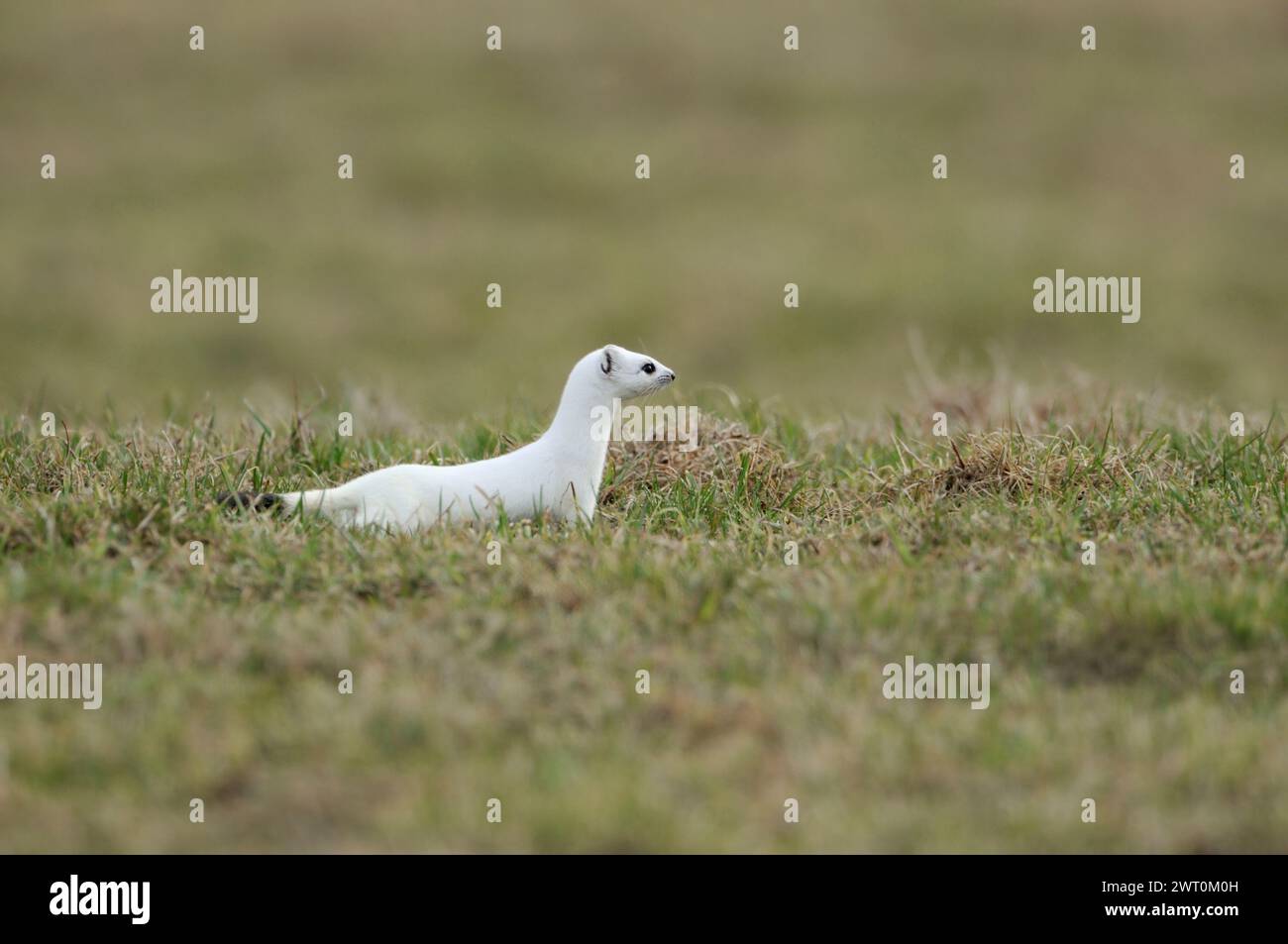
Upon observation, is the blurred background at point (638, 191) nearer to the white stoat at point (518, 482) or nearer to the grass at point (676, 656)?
the white stoat at point (518, 482)

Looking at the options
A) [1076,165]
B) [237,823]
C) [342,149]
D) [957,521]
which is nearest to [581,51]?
[342,149]

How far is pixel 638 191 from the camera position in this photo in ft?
72.4

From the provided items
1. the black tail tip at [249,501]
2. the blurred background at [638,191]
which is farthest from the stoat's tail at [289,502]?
the blurred background at [638,191]

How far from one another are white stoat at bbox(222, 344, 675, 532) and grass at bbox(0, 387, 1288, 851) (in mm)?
170

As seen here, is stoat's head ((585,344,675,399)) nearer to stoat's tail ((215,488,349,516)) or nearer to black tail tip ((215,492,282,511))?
stoat's tail ((215,488,349,516))

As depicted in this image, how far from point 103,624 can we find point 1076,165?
766 inches

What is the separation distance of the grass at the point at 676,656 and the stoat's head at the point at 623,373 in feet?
1.54

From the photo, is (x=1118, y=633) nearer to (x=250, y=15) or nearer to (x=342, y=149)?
(x=342, y=149)

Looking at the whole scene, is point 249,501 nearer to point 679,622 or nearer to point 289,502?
point 289,502

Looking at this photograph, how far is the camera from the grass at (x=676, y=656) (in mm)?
4105

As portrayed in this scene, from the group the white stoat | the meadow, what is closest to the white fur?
the white stoat

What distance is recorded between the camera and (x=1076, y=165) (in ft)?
73.2

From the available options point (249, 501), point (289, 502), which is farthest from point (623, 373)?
point (249, 501)

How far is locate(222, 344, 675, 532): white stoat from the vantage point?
5.80 m
